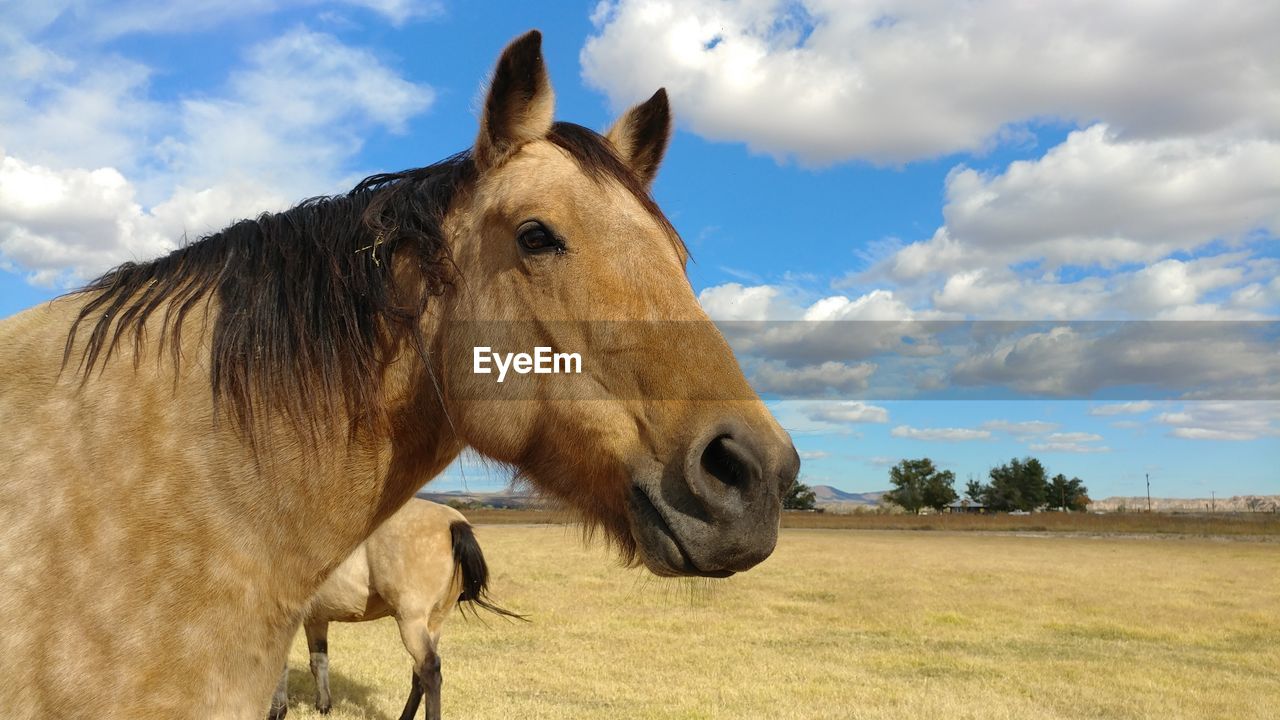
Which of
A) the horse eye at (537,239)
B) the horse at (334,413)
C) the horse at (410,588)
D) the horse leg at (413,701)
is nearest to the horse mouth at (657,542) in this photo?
the horse at (334,413)

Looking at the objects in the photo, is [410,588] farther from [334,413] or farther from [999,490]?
[999,490]

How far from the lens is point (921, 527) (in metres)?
65.5

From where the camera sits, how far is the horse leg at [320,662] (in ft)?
29.1

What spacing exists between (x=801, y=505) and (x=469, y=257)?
347ft

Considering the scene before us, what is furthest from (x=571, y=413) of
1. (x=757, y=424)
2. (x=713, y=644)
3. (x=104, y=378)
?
(x=713, y=644)

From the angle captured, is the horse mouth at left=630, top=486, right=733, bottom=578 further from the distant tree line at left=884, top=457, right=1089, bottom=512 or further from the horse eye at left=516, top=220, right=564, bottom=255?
the distant tree line at left=884, top=457, right=1089, bottom=512

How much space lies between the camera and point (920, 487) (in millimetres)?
106250

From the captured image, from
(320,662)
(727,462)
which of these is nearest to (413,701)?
(320,662)

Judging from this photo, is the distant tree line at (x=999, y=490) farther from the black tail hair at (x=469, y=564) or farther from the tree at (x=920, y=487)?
the black tail hair at (x=469, y=564)

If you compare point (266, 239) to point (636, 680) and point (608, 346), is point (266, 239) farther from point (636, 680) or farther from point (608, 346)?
point (636, 680)

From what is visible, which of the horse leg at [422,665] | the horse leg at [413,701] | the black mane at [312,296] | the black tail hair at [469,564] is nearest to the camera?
the black mane at [312,296]

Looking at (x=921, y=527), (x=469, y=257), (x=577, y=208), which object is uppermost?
(x=577, y=208)

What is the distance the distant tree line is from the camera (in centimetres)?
10569

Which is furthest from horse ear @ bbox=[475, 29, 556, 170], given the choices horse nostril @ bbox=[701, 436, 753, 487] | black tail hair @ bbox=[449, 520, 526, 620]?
black tail hair @ bbox=[449, 520, 526, 620]
